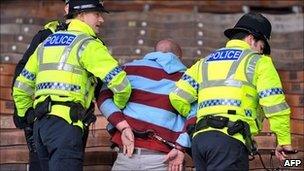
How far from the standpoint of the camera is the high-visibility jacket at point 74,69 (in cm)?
558

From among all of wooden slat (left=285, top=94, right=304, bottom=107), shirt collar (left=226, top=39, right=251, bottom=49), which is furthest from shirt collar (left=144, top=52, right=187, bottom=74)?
wooden slat (left=285, top=94, right=304, bottom=107)

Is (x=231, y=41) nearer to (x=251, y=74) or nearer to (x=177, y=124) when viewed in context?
(x=251, y=74)

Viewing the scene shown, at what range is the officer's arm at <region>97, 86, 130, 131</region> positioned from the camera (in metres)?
5.91

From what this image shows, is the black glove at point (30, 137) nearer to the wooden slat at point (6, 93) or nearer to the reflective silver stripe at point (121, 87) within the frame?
the reflective silver stripe at point (121, 87)

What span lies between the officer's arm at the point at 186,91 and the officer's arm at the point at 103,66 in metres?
0.40

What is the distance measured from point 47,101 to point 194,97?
1.07 m

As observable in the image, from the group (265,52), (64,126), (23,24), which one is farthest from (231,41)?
(23,24)

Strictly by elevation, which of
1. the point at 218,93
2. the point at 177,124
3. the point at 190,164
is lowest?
the point at 190,164

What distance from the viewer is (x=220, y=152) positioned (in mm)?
5184

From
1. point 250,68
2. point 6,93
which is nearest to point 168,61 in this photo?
point 250,68

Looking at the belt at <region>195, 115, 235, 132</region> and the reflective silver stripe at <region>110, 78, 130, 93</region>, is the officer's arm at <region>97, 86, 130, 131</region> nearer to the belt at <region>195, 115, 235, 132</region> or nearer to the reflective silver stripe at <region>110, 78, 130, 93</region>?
the reflective silver stripe at <region>110, 78, 130, 93</region>

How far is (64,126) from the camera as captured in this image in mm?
5496

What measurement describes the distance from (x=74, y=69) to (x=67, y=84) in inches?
4.9

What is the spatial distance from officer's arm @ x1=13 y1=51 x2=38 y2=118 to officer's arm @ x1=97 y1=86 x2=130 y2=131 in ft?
1.73
